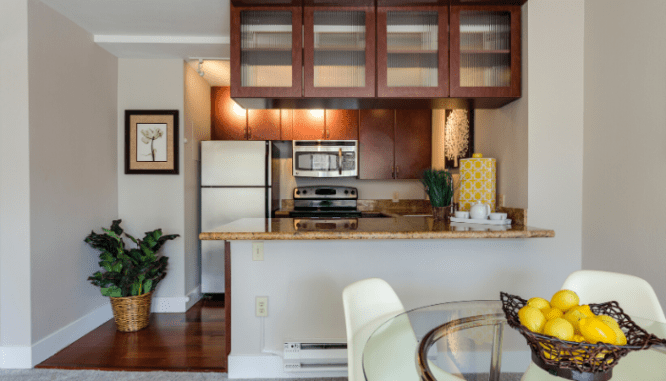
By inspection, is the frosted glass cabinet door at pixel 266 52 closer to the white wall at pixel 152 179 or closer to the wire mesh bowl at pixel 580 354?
the white wall at pixel 152 179

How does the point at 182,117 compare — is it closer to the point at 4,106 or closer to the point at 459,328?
the point at 4,106

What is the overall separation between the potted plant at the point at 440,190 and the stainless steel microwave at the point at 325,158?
5.70 feet

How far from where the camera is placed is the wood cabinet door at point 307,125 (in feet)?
14.0

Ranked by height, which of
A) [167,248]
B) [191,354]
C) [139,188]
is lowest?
[191,354]

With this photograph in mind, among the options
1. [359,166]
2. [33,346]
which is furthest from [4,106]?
[359,166]

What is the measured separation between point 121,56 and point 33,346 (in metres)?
2.37

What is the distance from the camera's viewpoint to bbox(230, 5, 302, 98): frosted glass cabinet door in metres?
2.29

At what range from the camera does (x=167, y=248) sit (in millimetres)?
3506

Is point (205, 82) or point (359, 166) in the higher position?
point (205, 82)

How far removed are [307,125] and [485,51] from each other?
7.50 feet

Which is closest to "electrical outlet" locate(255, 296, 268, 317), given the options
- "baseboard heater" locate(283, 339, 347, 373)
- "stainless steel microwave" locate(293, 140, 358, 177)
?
"baseboard heater" locate(283, 339, 347, 373)

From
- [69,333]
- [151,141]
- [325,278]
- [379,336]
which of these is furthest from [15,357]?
[379,336]

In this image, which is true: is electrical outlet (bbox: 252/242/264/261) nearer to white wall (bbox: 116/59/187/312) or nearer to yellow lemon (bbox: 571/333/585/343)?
white wall (bbox: 116/59/187/312)

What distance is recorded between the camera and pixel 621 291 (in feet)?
4.86
